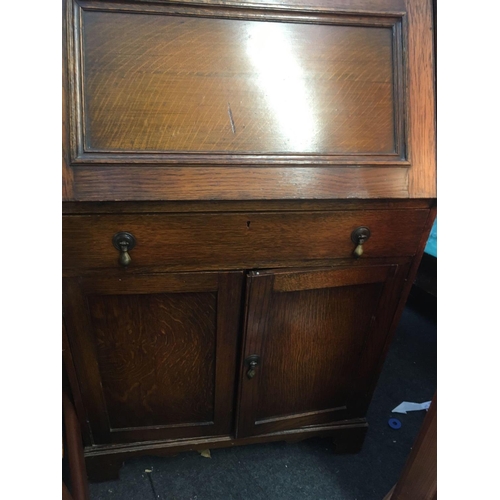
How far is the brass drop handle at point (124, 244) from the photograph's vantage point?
26.3 inches

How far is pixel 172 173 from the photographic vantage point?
644 millimetres

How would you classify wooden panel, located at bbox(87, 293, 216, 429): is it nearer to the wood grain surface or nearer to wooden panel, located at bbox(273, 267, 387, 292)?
wooden panel, located at bbox(273, 267, 387, 292)

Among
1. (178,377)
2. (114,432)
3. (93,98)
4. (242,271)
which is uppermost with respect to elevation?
(93,98)

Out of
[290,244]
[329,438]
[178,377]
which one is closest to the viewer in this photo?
[290,244]

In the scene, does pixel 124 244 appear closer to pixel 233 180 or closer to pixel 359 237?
pixel 233 180

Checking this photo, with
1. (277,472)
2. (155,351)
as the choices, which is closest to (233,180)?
(155,351)

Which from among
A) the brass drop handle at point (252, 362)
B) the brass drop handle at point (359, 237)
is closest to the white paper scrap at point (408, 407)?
the brass drop handle at point (252, 362)

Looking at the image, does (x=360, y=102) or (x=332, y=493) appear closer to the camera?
(x=360, y=102)

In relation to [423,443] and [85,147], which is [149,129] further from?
[423,443]

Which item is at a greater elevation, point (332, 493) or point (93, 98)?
Answer: point (93, 98)

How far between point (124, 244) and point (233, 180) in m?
0.21

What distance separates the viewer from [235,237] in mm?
708
